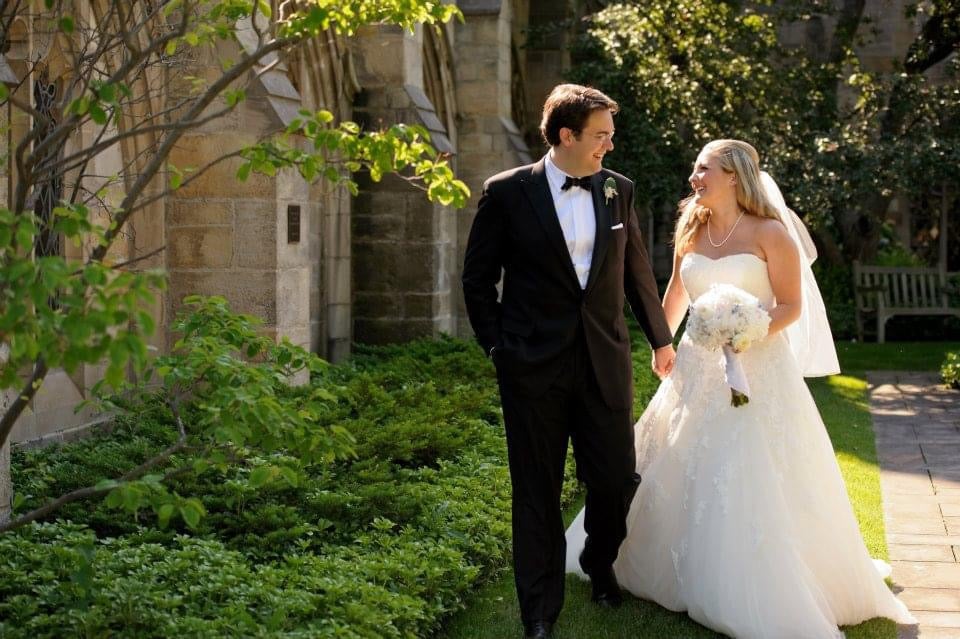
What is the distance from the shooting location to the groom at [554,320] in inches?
194

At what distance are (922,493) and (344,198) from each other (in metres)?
6.37

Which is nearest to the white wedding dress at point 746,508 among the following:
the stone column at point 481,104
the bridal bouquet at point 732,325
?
the bridal bouquet at point 732,325

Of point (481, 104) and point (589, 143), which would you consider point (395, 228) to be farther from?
point (589, 143)

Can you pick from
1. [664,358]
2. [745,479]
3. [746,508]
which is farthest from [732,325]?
[746,508]

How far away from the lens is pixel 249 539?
5422 millimetres

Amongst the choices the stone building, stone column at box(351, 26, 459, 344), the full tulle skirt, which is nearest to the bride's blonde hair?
the full tulle skirt

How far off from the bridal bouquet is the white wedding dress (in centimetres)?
11

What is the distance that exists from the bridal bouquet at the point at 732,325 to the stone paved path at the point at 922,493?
1.19m

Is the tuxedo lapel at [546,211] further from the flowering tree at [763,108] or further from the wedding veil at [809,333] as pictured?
the flowering tree at [763,108]

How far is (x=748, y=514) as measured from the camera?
530cm

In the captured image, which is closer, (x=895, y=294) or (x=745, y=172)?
(x=745, y=172)

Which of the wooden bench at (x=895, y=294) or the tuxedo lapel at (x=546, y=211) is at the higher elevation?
the tuxedo lapel at (x=546, y=211)

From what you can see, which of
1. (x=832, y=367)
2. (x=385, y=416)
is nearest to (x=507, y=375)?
(x=832, y=367)

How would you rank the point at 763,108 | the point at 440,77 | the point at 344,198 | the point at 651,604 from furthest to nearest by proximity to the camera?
the point at 763,108 < the point at 440,77 < the point at 344,198 < the point at 651,604
